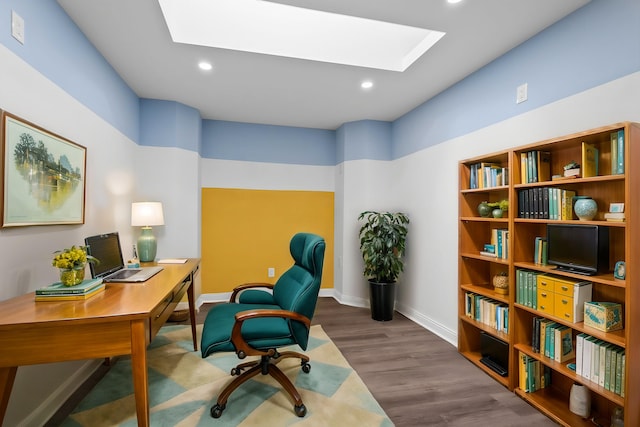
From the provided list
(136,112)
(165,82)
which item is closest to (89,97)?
(165,82)

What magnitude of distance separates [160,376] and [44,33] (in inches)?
96.4

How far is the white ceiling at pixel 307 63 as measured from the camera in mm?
2004

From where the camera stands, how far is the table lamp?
120 inches

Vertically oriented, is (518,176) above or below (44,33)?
below

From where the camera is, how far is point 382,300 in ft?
11.9

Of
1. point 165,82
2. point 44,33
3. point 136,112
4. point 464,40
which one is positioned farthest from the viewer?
point 136,112

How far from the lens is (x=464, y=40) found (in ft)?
7.64

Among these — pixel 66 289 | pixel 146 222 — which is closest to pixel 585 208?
pixel 66 289

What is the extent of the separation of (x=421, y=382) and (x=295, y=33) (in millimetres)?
2998

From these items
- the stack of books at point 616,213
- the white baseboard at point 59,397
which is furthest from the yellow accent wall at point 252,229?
the stack of books at point 616,213

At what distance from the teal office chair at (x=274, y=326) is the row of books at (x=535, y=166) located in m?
1.56

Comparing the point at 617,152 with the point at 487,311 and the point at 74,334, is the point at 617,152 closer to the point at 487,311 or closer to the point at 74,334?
the point at 487,311

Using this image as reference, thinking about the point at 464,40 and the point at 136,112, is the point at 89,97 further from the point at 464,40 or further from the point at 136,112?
the point at 464,40

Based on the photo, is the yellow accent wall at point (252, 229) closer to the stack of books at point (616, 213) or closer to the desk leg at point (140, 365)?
the desk leg at point (140, 365)
